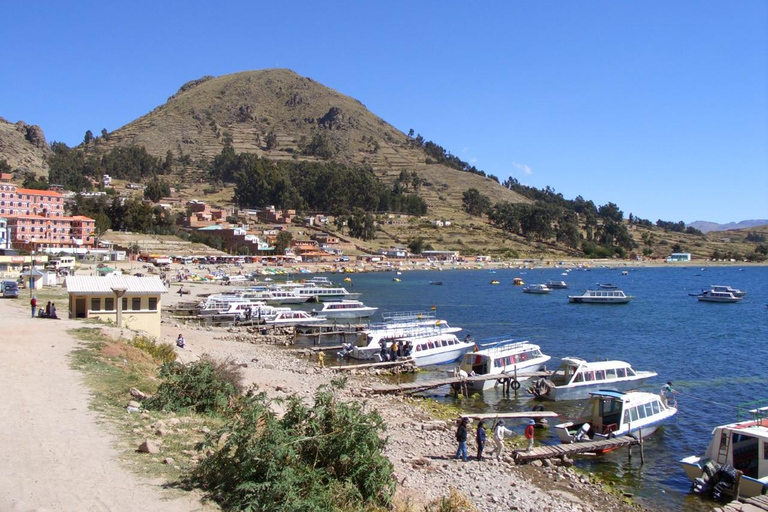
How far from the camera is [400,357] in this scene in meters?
34.9

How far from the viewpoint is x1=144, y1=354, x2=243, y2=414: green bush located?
53.6 ft

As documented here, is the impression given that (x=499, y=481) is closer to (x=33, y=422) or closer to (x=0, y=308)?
(x=33, y=422)

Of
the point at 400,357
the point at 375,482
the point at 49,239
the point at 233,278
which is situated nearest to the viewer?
the point at 375,482

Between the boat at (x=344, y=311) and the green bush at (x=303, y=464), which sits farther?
the boat at (x=344, y=311)

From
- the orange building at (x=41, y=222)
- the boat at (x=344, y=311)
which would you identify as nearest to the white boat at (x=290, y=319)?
the boat at (x=344, y=311)

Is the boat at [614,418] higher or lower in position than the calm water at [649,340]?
higher

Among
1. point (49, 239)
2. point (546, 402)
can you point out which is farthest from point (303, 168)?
point (546, 402)

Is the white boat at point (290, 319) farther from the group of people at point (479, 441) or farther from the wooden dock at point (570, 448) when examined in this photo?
A: the group of people at point (479, 441)

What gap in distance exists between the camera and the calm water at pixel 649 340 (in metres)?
20.0

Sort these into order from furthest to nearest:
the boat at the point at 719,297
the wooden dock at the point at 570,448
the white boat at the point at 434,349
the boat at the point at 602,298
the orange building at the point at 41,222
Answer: the orange building at the point at 41,222 → the boat at the point at 719,297 → the boat at the point at 602,298 → the white boat at the point at 434,349 → the wooden dock at the point at 570,448

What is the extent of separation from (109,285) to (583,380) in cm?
2337

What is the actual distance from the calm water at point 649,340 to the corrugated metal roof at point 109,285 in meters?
14.9

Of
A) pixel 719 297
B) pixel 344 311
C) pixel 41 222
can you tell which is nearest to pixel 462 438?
pixel 344 311

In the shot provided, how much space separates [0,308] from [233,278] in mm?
57595
